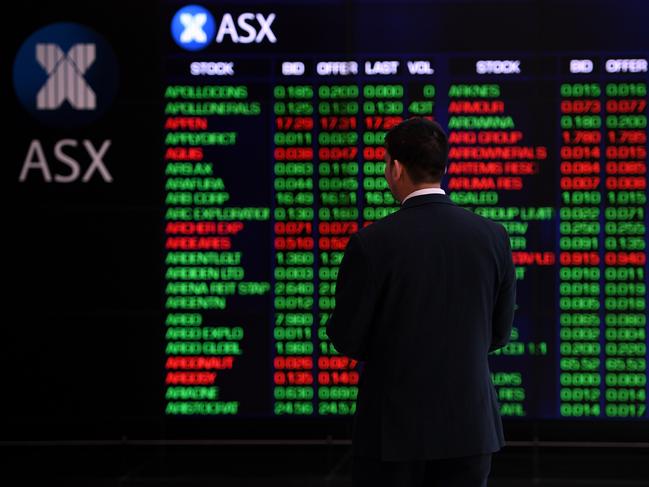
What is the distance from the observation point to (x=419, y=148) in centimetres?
196

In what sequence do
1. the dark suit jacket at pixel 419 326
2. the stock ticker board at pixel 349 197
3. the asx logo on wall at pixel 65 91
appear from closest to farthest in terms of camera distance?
the dark suit jacket at pixel 419 326 → the stock ticker board at pixel 349 197 → the asx logo on wall at pixel 65 91

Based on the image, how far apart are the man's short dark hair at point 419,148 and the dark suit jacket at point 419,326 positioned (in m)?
0.06

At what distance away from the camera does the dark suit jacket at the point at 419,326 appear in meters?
1.91

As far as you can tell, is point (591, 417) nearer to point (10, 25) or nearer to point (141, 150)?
point (141, 150)

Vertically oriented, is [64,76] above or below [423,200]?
above

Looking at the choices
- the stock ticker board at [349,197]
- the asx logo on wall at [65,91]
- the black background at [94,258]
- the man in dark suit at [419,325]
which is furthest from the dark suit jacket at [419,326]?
the asx logo on wall at [65,91]

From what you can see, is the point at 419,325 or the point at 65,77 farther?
the point at 65,77

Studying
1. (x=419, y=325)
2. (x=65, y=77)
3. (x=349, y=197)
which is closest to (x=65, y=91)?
(x=65, y=77)

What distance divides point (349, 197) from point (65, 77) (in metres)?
1.47

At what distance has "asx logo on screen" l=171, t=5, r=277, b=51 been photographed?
164 inches

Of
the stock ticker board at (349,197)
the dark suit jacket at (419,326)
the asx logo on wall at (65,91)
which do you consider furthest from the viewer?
the asx logo on wall at (65,91)

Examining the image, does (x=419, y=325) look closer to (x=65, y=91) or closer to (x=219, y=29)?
(x=219, y=29)

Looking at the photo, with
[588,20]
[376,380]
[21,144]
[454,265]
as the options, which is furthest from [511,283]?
[21,144]

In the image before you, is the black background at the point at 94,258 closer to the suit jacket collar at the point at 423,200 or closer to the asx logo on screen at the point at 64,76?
the asx logo on screen at the point at 64,76
